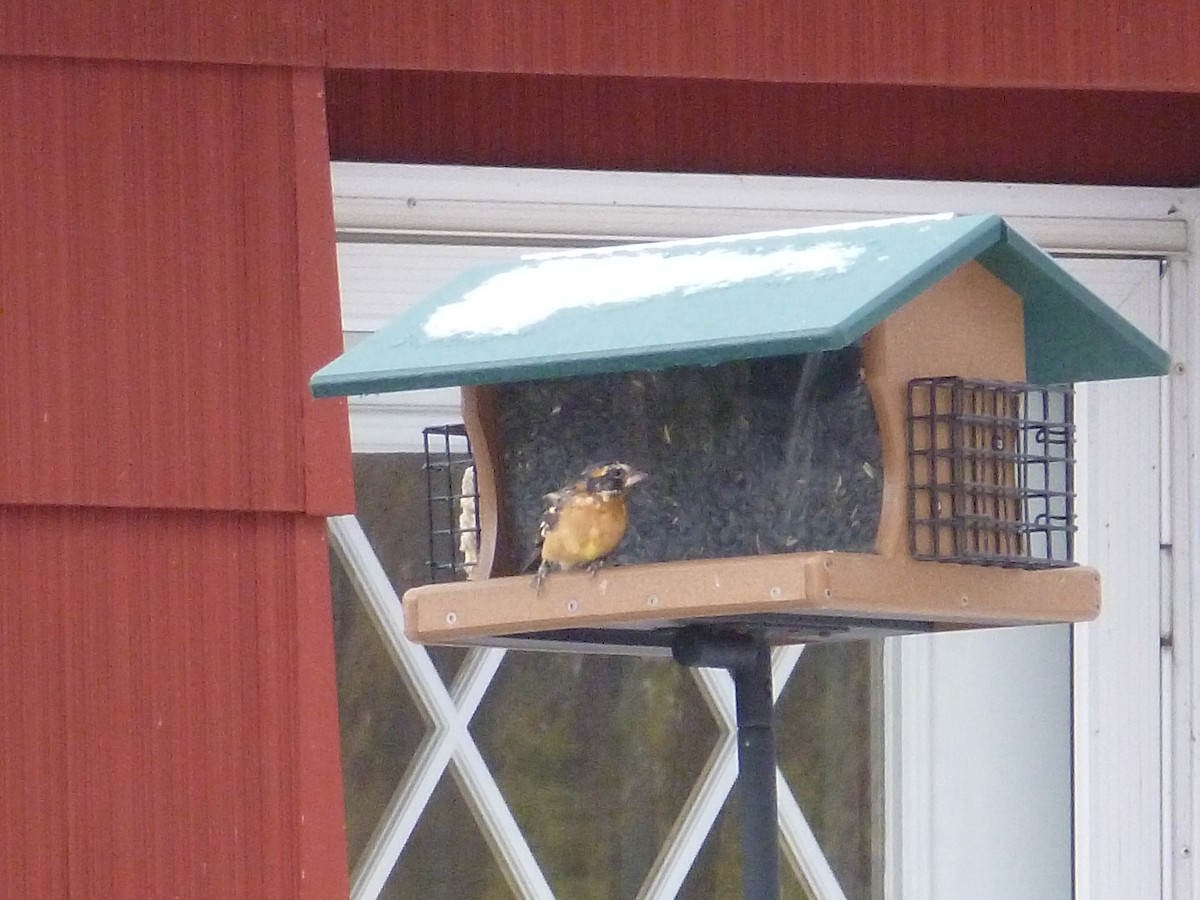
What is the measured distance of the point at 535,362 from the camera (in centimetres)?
209

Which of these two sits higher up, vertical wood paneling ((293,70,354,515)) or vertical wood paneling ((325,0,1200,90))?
vertical wood paneling ((325,0,1200,90))

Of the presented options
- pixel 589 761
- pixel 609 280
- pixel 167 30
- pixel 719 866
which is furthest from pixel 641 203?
pixel 609 280

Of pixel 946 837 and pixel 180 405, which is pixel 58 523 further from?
pixel 946 837

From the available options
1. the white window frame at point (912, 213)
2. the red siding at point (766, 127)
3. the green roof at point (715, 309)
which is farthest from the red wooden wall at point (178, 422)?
the green roof at point (715, 309)

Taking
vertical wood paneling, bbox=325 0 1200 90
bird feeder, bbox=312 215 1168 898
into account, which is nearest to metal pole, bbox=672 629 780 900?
bird feeder, bbox=312 215 1168 898

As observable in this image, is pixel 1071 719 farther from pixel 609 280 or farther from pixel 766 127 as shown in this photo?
pixel 609 280

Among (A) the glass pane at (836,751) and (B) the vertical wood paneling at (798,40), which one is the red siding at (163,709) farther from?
(A) the glass pane at (836,751)

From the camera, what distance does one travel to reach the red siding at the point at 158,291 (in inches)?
121

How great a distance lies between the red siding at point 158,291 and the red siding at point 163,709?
7cm

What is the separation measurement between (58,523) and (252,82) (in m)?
0.67

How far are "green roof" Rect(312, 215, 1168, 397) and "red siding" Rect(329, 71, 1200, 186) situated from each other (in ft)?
2.91

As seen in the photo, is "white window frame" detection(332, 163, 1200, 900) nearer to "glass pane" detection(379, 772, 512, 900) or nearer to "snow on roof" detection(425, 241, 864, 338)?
"glass pane" detection(379, 772, 512, 900)

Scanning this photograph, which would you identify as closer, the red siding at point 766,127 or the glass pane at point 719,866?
the red siding at point 766,127

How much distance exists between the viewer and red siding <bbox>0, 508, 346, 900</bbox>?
3.04m
